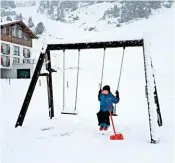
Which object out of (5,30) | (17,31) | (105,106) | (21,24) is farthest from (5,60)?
(105,106)

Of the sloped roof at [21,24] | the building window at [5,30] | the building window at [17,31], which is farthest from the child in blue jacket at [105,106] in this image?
the building window at [17,31]

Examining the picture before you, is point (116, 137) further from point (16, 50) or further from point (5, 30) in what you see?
point (16, 50)

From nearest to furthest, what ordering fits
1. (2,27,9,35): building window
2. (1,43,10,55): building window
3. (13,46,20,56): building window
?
(1,43,10,55): building window < (2,27,9,35): building window < (13,46,20,56): building window

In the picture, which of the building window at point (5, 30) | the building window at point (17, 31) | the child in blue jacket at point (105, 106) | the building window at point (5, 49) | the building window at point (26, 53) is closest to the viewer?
the child in blue jacket at point (105, 106)

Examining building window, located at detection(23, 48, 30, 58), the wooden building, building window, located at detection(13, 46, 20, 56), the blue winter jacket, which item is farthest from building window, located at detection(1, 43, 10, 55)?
the blue winter jacket

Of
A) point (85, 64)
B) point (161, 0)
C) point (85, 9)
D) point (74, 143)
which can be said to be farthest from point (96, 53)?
point (85, 9)

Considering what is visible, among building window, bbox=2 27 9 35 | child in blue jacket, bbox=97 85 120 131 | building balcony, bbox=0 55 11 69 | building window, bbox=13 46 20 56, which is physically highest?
building window, bbox=2 27 9 35

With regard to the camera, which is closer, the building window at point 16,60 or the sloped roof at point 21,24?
the sloped roof at point 21,24

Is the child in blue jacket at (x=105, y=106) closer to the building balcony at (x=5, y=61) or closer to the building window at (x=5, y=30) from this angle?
the building balcony at (x=5, y=61)

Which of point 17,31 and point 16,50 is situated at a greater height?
point 17,31

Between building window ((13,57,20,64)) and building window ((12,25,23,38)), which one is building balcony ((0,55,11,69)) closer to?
building window ((13,57,20,64))

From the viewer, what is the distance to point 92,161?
5.06 m

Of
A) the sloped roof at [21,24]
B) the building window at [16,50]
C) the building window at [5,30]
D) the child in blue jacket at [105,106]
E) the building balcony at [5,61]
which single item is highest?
the sloped roof at [21,24]

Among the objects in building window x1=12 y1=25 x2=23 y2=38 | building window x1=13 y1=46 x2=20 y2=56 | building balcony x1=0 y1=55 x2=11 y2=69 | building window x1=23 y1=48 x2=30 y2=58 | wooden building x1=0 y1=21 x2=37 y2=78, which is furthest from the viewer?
building window x1=23 y1=48 x2=30 y2=58
